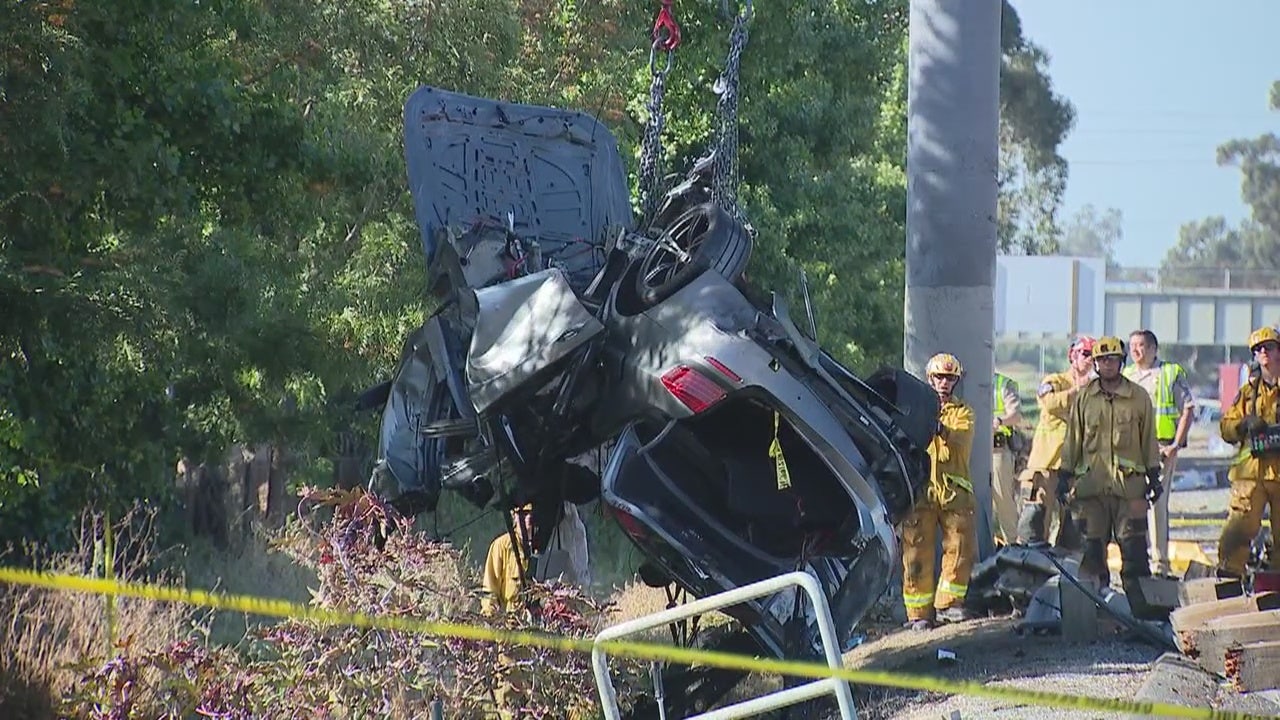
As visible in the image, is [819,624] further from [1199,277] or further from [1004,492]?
[1199,277]

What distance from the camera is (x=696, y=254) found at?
833cm

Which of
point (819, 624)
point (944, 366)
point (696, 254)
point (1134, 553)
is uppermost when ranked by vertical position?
point (696, 254)

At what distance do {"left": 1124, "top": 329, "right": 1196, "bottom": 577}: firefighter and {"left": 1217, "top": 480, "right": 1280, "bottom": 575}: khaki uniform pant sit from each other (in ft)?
9.88

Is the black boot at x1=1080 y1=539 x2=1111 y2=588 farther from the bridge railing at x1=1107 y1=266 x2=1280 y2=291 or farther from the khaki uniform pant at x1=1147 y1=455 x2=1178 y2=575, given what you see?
the bridge railing at x1=1107 y1=266 x2=1280 y2=291

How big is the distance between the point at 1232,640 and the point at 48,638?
241 inches

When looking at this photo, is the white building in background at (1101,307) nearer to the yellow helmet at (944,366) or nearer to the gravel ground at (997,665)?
the yellow helmet at (944,366)

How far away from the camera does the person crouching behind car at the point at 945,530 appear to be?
35.9ft

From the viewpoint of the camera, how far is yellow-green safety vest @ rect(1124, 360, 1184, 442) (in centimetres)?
1474

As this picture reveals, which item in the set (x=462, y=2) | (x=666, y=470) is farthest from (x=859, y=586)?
(x=462, y=2)

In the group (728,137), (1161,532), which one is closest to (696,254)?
(728,137)

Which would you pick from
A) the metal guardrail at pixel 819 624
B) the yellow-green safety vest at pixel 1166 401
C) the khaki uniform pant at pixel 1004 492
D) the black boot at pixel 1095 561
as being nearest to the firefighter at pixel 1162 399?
the yellow-green safety vest at pixel 1166 401

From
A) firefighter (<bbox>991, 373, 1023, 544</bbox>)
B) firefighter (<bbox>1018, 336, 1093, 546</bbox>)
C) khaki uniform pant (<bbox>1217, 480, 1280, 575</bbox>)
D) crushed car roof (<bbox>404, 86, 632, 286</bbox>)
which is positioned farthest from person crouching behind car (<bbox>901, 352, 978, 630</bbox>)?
firefighter (<bbox>991, 373, 1023, 544</bbox>)

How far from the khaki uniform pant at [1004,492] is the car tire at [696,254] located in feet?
26.2

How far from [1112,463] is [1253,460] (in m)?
0.86
